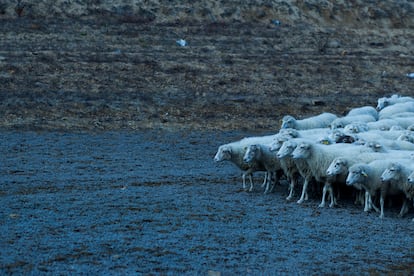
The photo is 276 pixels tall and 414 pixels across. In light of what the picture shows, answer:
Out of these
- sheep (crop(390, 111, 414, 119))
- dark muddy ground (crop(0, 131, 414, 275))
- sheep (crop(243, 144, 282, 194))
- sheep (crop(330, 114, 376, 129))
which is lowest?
dark muddy ground (crop(0, 131, 414, 275))

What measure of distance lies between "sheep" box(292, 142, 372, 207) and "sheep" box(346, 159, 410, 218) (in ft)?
2.18

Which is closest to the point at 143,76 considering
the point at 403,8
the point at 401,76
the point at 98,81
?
the point at 98,81

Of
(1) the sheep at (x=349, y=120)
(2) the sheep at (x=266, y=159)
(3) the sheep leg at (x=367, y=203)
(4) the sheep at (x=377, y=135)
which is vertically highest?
(4) the sheep at (x=377, y=135)

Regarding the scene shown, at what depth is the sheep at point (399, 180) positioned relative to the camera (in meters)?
13.7

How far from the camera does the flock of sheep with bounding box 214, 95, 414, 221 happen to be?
46.1ft

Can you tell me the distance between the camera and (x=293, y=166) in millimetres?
15422

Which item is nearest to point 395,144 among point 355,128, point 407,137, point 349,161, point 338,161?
point 407,137

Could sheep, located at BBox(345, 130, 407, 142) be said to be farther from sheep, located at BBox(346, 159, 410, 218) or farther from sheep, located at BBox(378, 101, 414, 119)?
sheep, located at BBox(378, 101, 414, 119)

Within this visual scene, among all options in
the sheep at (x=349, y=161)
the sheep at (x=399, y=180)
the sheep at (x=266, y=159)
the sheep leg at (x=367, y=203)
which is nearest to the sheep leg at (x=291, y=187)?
the sheep at (x=266, y=159)

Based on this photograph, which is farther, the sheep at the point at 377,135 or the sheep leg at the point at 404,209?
the sheep at the point at 377,135

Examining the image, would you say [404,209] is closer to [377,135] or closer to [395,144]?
[395,144]

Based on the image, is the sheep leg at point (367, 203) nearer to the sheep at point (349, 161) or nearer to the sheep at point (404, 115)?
the sheep at point (349, 161)

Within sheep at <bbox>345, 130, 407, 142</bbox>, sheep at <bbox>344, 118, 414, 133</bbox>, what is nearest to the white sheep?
sheep at <bbox>345, 130, 407, 142</bbox>

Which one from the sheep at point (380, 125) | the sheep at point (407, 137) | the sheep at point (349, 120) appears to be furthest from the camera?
the sheep at point (349, 120)
